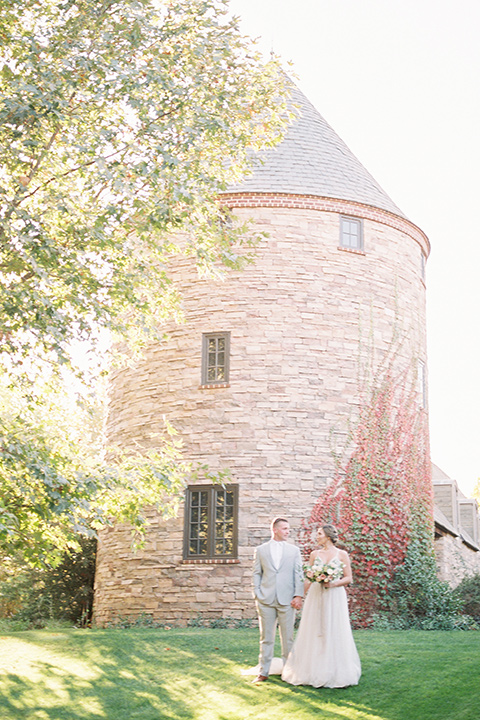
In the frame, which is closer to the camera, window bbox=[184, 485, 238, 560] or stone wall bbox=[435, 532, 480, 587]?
window bbox=[184, 485, 238, 560]

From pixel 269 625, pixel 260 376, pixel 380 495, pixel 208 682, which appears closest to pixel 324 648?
pixel 269 625

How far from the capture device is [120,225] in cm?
1088

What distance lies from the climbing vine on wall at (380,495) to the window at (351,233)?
2.80 meters

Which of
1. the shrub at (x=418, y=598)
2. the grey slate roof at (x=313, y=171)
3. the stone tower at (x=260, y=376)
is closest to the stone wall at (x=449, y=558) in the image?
the shrub at (x=418, y=598)

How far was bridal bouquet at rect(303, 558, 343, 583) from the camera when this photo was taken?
895 cm

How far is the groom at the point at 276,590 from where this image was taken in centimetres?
914

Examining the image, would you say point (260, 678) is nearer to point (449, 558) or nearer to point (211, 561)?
point (211, 561)

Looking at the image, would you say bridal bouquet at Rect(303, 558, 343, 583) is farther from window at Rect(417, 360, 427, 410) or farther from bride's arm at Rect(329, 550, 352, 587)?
window at Rect(417, 360, 427, 410)

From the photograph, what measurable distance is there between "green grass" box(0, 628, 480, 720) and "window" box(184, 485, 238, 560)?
10.7 ft

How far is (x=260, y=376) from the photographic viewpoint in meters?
16.5

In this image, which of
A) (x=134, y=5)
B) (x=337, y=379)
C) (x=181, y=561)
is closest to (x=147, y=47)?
(x=134, y=5)

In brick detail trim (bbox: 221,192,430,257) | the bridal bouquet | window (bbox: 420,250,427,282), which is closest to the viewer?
the bridal bouquet

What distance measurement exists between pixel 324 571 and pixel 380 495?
791 centimetres

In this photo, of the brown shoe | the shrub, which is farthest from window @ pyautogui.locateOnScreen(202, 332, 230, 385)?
the brown shoe
